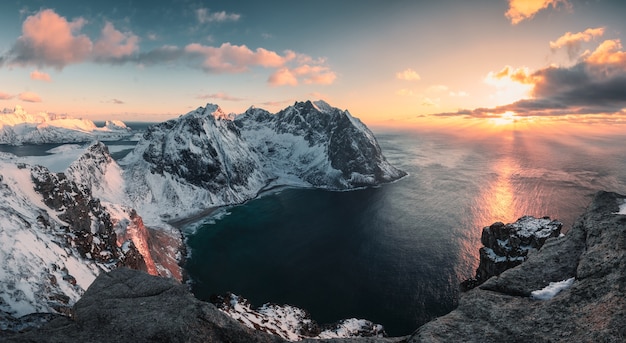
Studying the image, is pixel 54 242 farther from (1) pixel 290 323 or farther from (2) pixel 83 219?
(1) pixel 290 323

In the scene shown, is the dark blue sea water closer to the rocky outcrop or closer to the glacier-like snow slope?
the rocky outcrop

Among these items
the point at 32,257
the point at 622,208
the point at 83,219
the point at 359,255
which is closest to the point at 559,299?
the point at 622,208

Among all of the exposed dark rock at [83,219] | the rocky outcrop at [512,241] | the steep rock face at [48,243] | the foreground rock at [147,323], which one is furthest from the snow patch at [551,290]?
the exposed dark rock at [83,219]

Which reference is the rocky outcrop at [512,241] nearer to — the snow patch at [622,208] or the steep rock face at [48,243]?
the snow patch at [622,208]

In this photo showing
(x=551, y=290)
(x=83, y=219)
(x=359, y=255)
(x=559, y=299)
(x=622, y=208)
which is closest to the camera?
(x=559, y=299)

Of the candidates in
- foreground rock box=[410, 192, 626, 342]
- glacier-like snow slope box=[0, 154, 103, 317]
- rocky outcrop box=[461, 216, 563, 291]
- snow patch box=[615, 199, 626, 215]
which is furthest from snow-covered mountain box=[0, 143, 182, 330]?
rocky outcrop box=[461, 216, 563, 291]

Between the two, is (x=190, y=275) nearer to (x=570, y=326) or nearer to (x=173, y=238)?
(x=173, y=238)
